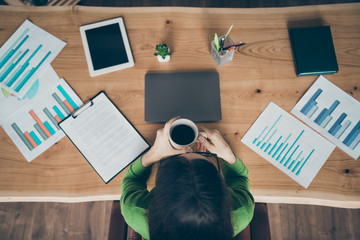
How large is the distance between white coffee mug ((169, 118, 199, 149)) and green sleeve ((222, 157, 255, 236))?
217mm

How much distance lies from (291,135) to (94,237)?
4.87 feet

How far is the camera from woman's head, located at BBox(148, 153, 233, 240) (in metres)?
0.55

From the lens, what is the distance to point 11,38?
95cm

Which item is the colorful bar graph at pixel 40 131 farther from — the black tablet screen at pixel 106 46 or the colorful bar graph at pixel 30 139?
the black tablet screen at pixel 106 46

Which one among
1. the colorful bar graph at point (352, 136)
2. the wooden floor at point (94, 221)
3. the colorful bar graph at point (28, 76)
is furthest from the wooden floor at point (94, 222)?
the colorful bar graph at point (28, 76)

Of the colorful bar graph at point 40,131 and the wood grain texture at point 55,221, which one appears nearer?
the colorful bar graph at point 40,131

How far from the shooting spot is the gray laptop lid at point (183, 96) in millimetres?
881

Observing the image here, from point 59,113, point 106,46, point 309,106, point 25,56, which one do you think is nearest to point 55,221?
point 59,113

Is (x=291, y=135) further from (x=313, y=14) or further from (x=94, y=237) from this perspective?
(x=94, y=237)

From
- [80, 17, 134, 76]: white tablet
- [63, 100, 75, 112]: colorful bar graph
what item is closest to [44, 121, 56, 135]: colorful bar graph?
[63, 100, 75, 112]: colorful bar graph

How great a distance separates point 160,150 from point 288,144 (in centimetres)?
53

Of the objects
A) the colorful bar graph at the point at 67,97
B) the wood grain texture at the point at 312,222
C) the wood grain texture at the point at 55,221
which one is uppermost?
the colorful bar graph at the point at 67,97

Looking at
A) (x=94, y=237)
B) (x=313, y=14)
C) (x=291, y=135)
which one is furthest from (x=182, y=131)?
(x=94, y=237)

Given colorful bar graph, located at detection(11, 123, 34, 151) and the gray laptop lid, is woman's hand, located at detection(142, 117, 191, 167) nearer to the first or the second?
the gray laptop lid
